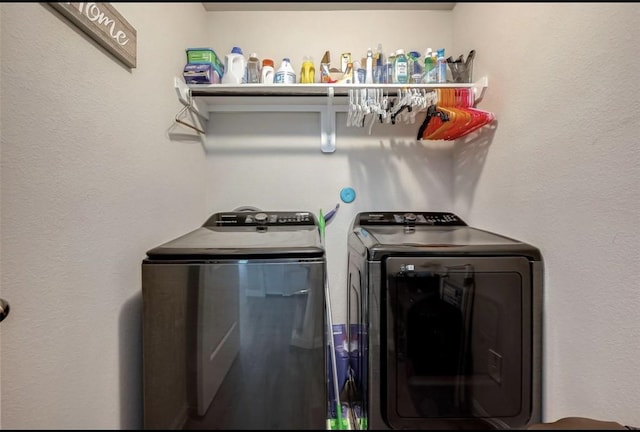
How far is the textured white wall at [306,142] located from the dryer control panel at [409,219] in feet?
0.59

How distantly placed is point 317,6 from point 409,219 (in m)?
1.37

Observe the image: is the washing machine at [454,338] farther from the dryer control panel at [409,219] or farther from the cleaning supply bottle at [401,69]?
the cleaning supply bottle at [401,69]

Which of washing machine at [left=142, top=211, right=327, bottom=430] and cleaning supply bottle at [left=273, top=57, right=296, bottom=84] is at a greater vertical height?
cleaning supply bottle at [left=273, top=57, right=296, bottom=84]

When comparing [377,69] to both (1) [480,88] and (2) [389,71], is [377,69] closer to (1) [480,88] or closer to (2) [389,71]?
(2) [389,71]

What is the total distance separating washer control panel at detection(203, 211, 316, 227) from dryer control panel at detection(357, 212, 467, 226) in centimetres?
32

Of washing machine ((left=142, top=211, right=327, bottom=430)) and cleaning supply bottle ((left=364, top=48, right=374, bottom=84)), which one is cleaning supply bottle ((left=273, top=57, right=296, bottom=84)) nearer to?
cleaning supply bottle ((left=364, top=48, right=374, bottom=84))

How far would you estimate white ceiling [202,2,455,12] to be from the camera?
184cm

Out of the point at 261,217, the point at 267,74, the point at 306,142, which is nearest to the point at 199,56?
the point at 267,74

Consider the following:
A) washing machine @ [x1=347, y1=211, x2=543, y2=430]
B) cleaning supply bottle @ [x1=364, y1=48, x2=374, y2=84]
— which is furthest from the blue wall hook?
washing machine @ [x1=347, y1=211, x2=543, y2=430]

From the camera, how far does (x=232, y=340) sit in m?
1.00

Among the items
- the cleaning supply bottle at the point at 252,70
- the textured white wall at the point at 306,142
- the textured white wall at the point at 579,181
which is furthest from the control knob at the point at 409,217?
the cleaning supply bottle at the point at 252,70

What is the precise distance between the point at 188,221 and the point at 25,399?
0.99 meters

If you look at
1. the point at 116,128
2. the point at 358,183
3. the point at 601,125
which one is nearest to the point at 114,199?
the point at 116,128

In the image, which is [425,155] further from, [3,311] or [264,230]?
[3,311]
